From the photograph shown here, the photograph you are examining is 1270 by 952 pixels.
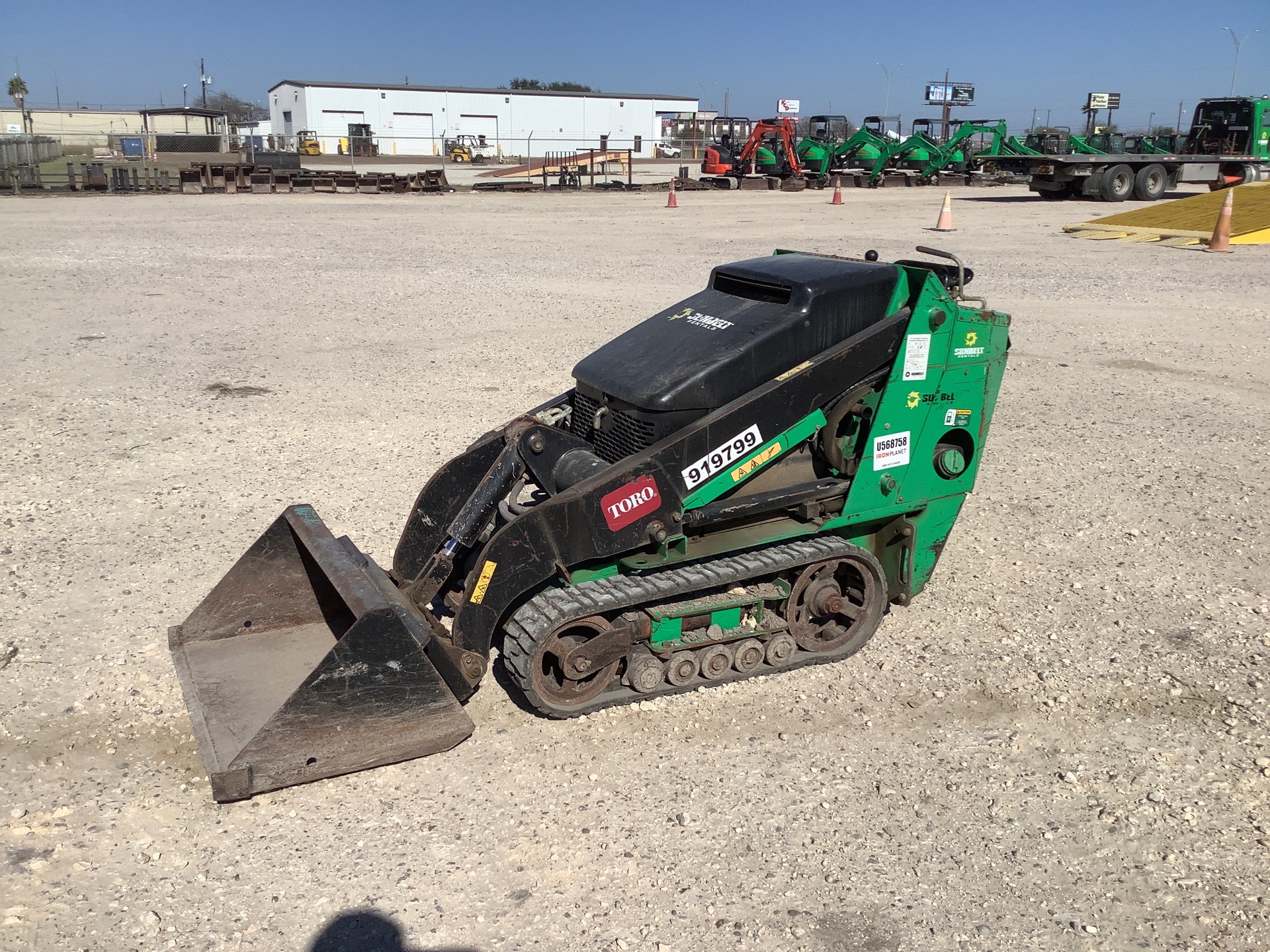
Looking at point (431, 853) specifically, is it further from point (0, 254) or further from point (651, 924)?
point (0, 254)

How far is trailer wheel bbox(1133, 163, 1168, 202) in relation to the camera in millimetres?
27609

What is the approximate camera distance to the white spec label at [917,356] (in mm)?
4711

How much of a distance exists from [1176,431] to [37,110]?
6947 cm

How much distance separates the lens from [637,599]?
4129mm

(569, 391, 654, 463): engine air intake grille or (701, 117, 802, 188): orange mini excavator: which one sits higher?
(701, 117, 802, 188): orange mini excavator

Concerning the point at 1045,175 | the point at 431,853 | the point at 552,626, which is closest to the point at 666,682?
the point at 552,626

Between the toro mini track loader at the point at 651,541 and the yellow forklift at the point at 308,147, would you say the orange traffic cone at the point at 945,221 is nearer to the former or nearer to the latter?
the toro mini track loader at the point at 651,541

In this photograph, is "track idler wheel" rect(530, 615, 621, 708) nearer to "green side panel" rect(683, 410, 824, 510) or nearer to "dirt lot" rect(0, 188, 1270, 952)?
"dirt lot" rect(0, 188, 1270, 952)

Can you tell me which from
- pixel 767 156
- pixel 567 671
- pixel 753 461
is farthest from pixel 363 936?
pixel 767 156

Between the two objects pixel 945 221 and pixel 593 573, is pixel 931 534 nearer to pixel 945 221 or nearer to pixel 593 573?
pixel 593 573

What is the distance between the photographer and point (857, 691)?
14.8 ft

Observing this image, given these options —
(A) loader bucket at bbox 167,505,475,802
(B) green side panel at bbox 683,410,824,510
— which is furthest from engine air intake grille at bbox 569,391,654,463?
(A) loader bucket at bbox 167,505,475,802

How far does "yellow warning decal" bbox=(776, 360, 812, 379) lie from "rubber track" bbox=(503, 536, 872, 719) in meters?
0.77

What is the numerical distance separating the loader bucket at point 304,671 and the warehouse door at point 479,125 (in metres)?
73.5
